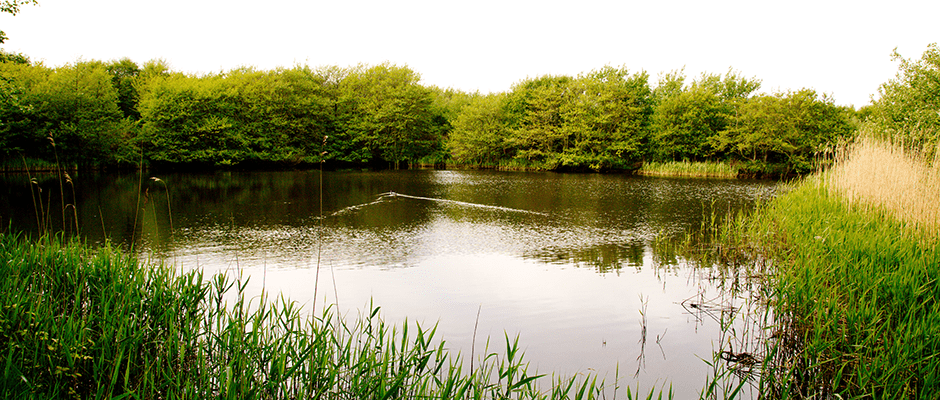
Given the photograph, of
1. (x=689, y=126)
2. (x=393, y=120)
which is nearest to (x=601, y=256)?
(x=689, y=126)

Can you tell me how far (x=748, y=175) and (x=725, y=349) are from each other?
31811 mm

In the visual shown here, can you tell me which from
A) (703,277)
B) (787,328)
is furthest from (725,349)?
(703,277)

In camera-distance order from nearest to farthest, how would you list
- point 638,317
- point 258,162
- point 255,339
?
point 255,339 < point 638,317 < point 258,162

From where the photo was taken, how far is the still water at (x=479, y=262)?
153 inches

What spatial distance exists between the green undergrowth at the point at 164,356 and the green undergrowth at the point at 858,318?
1.28 m

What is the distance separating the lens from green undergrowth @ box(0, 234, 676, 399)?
2.21m

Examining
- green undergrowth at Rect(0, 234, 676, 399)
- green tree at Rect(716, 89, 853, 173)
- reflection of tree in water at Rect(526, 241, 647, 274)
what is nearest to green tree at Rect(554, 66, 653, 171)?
green tree at Rect(716, 89, 853, 173)

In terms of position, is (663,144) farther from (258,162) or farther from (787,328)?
(787,328)

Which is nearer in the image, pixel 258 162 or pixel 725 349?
pixel 725 349

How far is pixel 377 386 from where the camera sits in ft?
7.65

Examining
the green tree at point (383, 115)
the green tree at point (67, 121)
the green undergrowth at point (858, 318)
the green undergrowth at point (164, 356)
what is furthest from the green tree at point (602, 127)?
the green undergrowth at point (164, 356)

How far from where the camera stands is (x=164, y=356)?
8.96 ft

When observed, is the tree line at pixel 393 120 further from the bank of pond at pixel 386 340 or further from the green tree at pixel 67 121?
the bank of pond at pixel 386 340

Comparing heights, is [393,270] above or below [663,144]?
below
